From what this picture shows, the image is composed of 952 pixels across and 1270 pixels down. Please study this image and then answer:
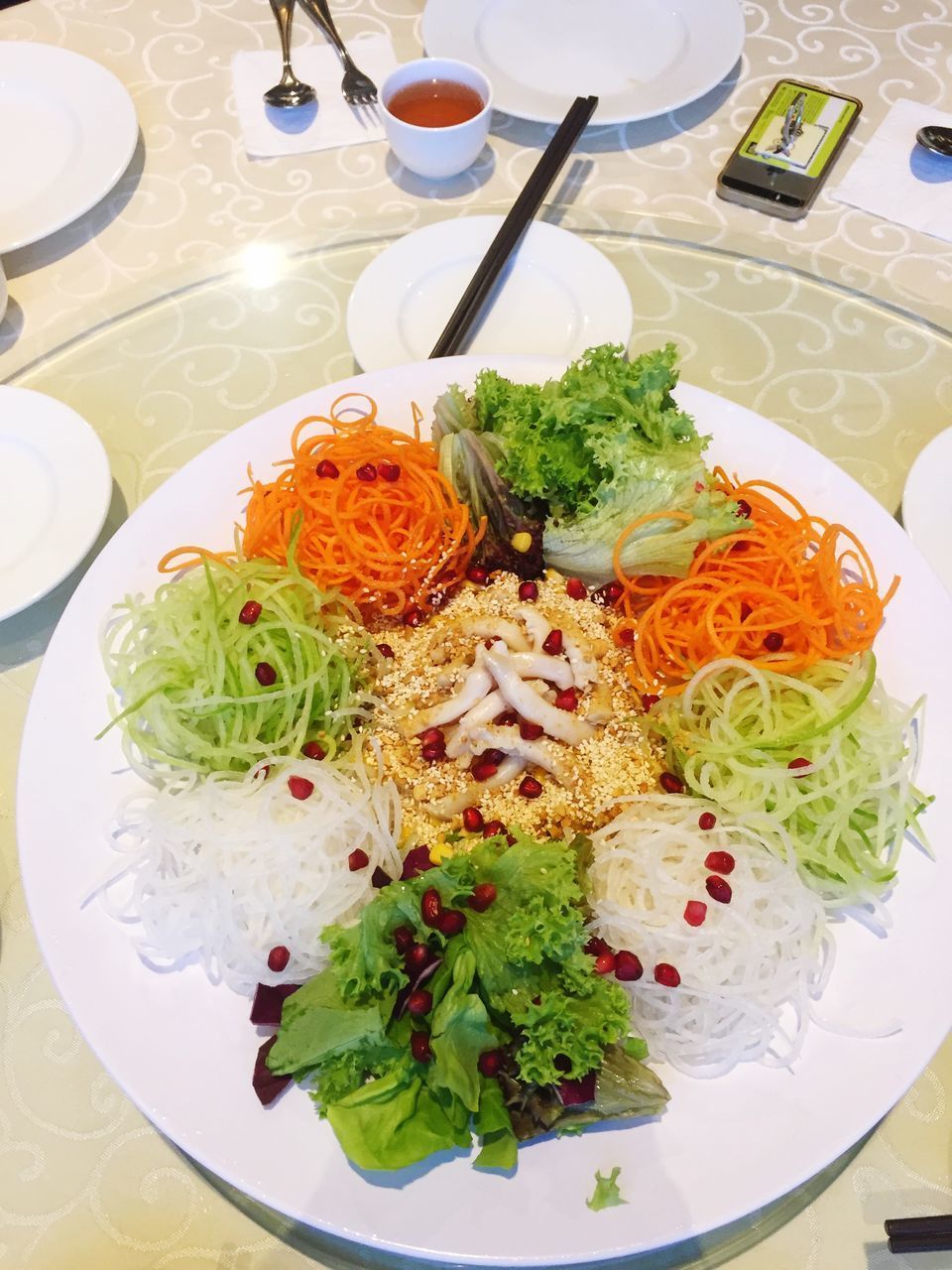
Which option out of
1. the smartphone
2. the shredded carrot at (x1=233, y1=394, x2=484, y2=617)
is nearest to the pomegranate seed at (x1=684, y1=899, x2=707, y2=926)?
the shredded carrot at (x1=233, y1=394, x2=484, y2=617)

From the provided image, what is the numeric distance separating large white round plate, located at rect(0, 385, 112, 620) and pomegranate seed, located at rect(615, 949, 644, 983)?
1.77 metres

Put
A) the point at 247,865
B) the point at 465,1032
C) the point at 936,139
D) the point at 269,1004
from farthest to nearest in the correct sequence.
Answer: the point at 936,139, the point at 247,865, the point at 269,1004, the point at 465,1032

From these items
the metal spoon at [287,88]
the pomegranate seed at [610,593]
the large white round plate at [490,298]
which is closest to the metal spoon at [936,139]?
the large white round plate at [490,298]

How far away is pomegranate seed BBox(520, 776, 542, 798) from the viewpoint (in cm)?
232

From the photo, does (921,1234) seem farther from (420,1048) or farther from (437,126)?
(437,126)

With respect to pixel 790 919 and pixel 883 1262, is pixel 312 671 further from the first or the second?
pixel 883 1262

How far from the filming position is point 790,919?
1914mm

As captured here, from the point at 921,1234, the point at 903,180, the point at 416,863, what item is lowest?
the point at 921,1234

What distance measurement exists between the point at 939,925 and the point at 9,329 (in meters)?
3.47

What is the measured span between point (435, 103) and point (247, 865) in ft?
9.36

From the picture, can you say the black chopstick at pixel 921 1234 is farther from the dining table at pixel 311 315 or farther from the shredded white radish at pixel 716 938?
the shredded white radish at pixel 716 938

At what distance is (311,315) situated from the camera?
3.23m

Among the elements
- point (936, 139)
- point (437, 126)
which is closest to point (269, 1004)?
point (437, 126)

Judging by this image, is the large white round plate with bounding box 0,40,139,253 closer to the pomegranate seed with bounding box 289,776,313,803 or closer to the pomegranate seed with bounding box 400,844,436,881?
the pomegranate seed with bounding box 289,776,313,803
